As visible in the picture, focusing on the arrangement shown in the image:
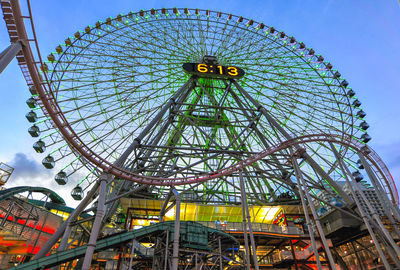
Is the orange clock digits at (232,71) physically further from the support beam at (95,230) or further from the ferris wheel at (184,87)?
the support beam at (95,230)

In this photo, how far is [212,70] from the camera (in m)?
25.4

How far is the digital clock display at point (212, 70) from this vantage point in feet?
80.9

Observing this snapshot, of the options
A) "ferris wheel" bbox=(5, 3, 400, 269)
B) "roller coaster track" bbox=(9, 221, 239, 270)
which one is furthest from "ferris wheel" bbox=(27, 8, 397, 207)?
"roller coaster track" bbox=(9, 221, 239, 270)

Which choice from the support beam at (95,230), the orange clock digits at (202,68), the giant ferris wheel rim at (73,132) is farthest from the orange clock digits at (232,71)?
the support beam at (95,230)

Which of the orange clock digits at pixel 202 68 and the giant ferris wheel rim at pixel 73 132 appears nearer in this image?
the giant ferris wheel rim at pixel 73 132

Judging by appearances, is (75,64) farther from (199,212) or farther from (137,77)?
(199,212)

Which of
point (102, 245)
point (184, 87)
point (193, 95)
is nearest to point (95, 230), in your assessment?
point (102, 245)

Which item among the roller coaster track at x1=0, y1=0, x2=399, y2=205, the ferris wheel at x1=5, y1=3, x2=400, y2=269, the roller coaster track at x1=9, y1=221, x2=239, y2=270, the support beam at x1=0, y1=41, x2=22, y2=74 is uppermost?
the ferris wheel at x1=5, y1=3, x2=400, y2=269

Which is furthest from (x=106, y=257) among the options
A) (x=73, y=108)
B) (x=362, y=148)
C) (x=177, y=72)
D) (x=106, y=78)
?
(x=362, y=148)

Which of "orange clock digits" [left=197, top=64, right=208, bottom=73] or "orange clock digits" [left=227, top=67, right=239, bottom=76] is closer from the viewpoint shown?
"orange clock digits" [left=197, top=64, right=208, bottom=73]

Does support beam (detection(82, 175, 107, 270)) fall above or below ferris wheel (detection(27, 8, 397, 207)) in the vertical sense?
below

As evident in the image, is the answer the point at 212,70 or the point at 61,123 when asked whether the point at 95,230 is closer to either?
the point at 61,123

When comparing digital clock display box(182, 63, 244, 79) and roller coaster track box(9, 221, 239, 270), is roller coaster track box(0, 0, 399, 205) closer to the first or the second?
roller coaster track box(9, 221, 239, 270)

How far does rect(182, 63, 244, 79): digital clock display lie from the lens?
80.9 feet
